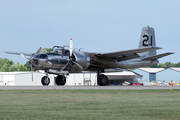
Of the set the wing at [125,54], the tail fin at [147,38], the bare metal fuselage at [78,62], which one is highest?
the tail fin at [147,38]

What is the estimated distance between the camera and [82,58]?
30.4m

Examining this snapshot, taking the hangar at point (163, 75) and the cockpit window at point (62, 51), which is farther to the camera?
the hangar at point (163, 75)

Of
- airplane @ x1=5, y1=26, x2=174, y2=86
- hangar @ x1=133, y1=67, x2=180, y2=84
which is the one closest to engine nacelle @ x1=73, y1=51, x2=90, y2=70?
airplane @ x1=5, y1=26, x2=174, y2=86

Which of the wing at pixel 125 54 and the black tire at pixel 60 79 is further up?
the wing at pixel 125 54

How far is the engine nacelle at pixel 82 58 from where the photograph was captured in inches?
1185

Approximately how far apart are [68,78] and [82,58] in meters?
37.5

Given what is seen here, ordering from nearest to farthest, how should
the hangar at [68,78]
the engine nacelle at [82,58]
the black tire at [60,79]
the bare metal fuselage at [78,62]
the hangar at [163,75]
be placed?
1. the bare metal fuselage at [78,62]
2. the engine nacelle at [82,58]
3. the black tire at [60,79]
4. the hangar at [68,78]
5. the hangar at [163,75]

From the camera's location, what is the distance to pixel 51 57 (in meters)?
29.8

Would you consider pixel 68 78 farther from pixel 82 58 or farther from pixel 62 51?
pixel 82 58

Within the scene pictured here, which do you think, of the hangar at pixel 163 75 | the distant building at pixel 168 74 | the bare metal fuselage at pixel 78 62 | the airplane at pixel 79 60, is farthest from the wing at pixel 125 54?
the distant building at pixel 168 74

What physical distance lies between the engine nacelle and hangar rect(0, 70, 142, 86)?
21351 mm

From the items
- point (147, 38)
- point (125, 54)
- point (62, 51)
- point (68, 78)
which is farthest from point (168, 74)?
point (62, 51)

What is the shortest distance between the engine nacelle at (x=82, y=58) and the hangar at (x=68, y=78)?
841 inches

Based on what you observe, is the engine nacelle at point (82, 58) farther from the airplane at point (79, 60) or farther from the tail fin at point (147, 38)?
the tail fin at point (147, 38)
